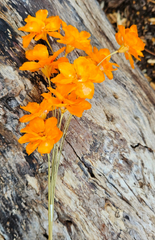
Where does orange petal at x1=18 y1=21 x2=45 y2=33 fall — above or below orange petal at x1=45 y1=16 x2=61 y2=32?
above

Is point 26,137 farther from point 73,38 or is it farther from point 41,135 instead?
point 73,38

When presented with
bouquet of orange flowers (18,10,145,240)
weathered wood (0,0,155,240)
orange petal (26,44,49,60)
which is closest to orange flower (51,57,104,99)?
bouquet of orange flowers (18,10,145,240)

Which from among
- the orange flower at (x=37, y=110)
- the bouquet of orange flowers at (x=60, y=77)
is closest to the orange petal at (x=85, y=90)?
the bouquet of orange flowers at (x=60, y=77)

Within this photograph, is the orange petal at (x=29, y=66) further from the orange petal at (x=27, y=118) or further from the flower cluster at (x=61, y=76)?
the orange petal at (x=27, y=118)

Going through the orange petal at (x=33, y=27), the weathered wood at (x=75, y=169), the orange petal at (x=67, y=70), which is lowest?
the weathered wood at (x=75, y=169)

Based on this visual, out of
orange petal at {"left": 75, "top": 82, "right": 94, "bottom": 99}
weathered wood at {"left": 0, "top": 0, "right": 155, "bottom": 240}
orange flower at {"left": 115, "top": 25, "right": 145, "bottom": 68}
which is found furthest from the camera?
weathered wood at {"left": 0, "top": 0, "right": 155, "bottom": 240}

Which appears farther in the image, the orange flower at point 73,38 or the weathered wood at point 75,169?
the weathered wood at point 75,169

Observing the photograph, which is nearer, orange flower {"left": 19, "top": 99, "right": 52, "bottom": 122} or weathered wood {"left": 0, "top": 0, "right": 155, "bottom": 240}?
orange flower {"left": 19, "top": 99, "right": 52, "bottom": 122}

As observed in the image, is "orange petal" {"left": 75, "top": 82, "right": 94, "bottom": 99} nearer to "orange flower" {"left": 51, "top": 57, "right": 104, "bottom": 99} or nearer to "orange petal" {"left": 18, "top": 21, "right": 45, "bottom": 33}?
"orange flower" {"left": 51, "top": 57, "right": 104, "bottom": 99}
